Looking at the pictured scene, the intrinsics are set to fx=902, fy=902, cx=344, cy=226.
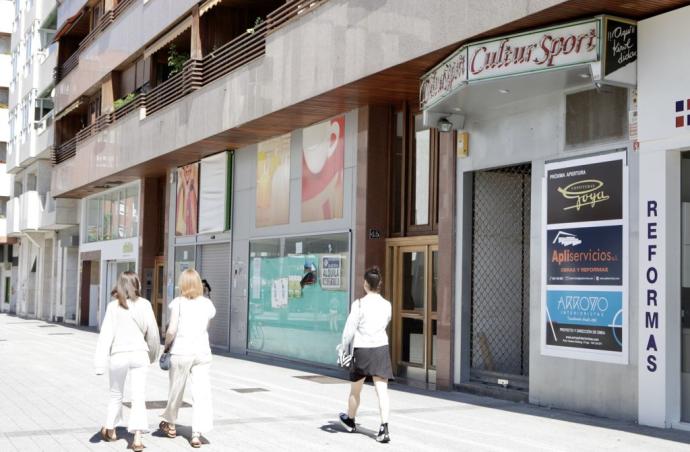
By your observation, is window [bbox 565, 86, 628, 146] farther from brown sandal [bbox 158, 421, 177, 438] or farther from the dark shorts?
brown sandal [bbox 158, 421, 177, 438]

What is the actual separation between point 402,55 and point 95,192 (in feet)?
72.3

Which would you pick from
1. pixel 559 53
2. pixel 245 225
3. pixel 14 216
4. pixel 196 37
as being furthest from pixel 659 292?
pixel 14 216

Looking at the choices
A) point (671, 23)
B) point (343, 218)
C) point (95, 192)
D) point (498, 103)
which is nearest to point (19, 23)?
point (95, 192)

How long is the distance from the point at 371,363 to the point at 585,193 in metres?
3.91

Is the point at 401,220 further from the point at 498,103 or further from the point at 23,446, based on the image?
the point at 23,446

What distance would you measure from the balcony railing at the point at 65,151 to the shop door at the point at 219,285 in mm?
12195

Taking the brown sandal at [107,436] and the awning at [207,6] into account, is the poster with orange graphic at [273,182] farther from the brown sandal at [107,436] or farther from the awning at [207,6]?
the brown sandal at [107,436]

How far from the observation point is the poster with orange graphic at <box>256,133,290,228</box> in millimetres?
18531

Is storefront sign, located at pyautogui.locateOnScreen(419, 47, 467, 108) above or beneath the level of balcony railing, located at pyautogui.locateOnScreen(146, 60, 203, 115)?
beneath

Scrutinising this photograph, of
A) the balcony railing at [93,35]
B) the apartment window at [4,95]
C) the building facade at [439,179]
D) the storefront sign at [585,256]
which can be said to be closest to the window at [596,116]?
the building facade at [439,179]

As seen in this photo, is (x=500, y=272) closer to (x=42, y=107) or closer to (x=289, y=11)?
(x=289, y=11)

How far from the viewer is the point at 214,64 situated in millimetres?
20312

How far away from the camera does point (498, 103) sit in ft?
41.1

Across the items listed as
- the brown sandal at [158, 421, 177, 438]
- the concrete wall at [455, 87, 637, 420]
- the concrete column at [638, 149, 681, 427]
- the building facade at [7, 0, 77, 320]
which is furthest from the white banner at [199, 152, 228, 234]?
the building facade at [7, 0, 77, 320]
